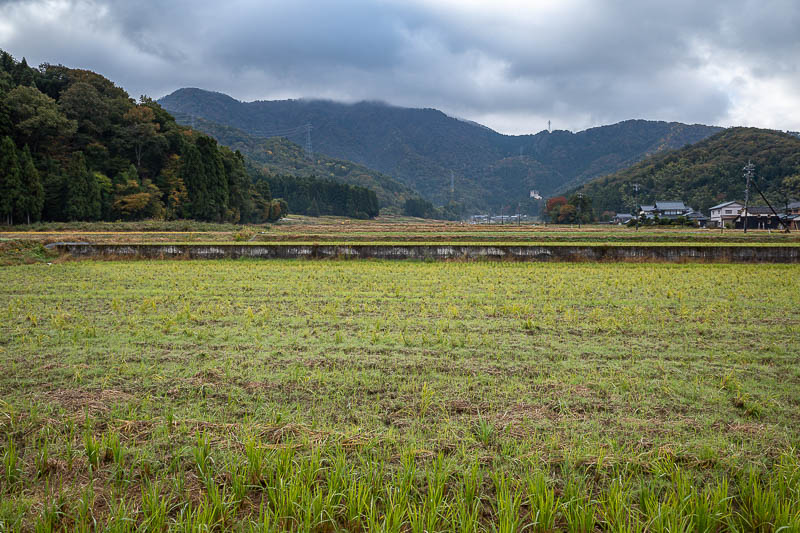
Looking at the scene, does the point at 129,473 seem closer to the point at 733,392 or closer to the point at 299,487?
the point at 299,487

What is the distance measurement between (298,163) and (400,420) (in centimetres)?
15219

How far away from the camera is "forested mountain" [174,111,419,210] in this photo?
139438mm

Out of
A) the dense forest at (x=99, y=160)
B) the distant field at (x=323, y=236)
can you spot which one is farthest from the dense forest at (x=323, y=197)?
the distant field at (x=323, y=236)

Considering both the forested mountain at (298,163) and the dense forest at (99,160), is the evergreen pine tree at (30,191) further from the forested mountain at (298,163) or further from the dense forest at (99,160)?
the forested mountain at (298,163)

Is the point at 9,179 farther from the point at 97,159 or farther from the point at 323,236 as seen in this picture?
the point at 323,236

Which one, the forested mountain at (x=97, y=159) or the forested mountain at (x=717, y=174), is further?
the forested mountain at (x=717, y=174)

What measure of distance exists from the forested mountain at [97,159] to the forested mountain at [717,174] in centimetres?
7875

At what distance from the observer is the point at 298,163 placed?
146 metres

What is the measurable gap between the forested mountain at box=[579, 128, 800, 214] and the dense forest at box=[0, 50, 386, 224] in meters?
78.2

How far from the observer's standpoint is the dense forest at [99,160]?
36.4 meters

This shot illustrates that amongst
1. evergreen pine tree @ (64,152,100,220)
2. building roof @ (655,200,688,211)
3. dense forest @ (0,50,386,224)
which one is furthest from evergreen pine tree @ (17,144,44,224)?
building roof @ (655,200,688,211)

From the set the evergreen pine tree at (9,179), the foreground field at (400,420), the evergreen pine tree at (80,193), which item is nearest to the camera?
the foreground field at (400,420)

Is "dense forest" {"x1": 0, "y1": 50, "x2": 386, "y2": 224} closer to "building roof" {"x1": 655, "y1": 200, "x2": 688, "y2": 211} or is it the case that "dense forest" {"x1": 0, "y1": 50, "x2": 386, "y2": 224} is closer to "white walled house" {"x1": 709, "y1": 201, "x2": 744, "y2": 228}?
"building roof" {"x1": 655, "y1": 200, "x2": 688, "y2": 211}

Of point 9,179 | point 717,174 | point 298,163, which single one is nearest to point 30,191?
point 9,179
